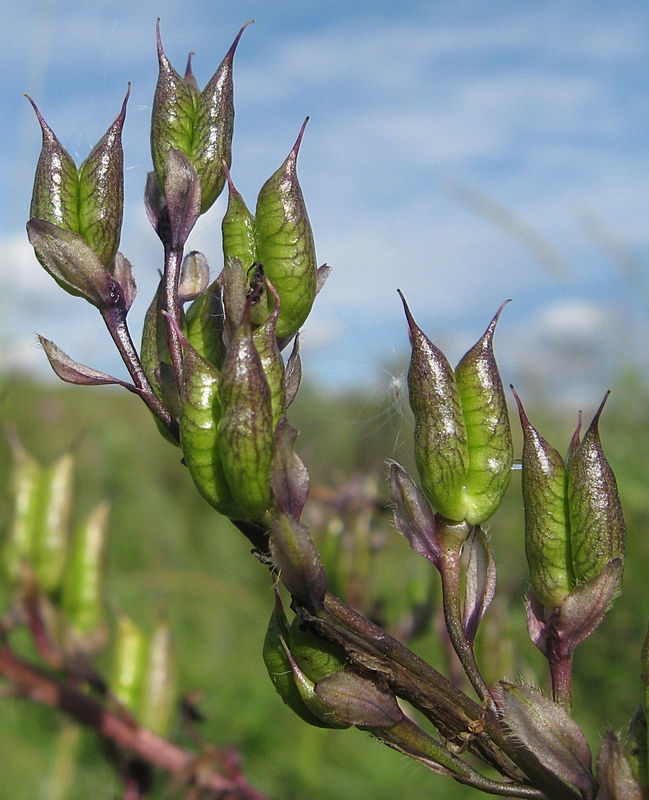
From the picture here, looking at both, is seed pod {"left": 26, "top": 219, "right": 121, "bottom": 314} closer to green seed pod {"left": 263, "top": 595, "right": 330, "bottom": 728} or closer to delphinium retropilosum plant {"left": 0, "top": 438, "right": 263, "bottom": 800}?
green seed pod {"left": 263, "top": 595, "right": 330, "bottom": 728}

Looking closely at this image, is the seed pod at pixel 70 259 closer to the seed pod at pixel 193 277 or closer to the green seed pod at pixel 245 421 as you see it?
the seed pod at pixel 193 277

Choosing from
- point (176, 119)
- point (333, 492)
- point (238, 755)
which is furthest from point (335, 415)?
point (176, 119)

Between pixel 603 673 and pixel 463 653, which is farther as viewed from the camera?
pixel 603 673

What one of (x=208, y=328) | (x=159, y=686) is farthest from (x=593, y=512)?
(x=159, y=686)

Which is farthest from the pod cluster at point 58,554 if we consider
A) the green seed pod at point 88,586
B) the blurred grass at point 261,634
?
the blurred grass at point 261,634

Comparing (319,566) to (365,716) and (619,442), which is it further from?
(619,442)

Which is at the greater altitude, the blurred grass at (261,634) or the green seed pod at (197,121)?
the green seed pod at (197,121)

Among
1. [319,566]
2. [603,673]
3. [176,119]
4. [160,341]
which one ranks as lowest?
[603,673]
